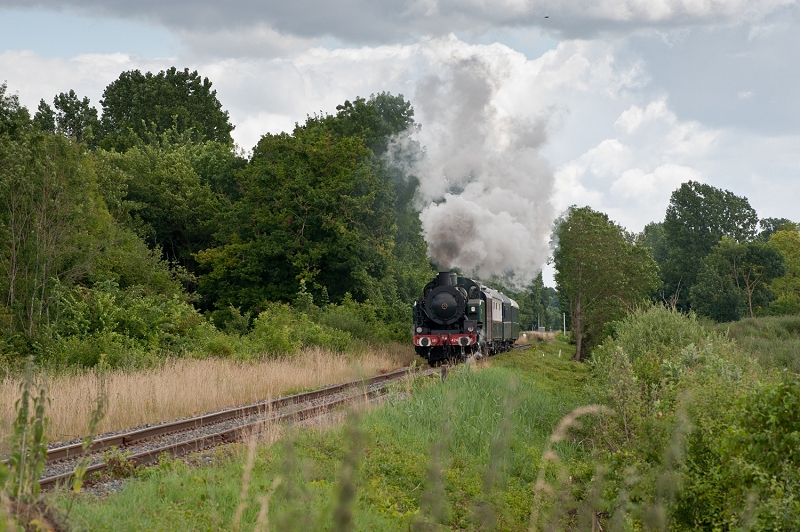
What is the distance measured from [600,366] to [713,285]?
59.9m

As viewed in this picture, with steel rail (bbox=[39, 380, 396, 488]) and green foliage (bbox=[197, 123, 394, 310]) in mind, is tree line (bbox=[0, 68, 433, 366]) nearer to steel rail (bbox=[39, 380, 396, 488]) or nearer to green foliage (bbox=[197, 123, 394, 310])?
green foliage (bbox=[197, 123, 394, 310])

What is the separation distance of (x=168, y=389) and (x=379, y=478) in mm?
7026

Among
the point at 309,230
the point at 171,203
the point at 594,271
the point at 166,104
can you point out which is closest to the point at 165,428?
the point at 309,230

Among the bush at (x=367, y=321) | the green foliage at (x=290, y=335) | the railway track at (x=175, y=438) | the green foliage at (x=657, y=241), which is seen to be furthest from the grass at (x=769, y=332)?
the green foliage at (x=657, y=241)

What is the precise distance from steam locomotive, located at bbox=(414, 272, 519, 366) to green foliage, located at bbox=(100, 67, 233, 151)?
43174mm

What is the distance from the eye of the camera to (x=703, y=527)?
812cm

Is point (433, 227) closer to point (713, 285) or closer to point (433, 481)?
point (433, 481)

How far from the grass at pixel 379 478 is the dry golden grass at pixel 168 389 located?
6.06ft

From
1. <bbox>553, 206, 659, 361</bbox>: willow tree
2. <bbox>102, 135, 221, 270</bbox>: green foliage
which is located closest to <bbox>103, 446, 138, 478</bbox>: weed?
<bbox>102, 135, 221, 270</bbox>: green foliage

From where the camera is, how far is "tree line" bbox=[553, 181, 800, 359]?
48375mm

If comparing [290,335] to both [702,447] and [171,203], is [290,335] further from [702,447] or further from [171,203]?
[171,203]

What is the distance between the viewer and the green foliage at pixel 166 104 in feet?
221

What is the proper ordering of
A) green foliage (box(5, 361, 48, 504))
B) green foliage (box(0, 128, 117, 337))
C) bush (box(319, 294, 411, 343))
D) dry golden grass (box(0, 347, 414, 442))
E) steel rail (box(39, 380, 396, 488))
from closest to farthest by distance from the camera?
green foliage (box(5, 361, 48, 504))
steel rail (box(39, 380, 396, 488))
dry golden grass (box(0, 347, 414, 442))
green foliage (box(0, 128, 117, 337))
bush (box(319, 294, 411, 343))

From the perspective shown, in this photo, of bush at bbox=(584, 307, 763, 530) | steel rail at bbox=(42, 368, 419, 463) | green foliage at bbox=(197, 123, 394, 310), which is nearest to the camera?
bush at bbox=(584, 307, 763, 530)
